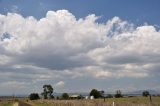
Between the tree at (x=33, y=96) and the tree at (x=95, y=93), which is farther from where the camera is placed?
the tree at (x=33, y=96)

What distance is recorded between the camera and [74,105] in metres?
55.8

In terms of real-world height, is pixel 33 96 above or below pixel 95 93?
below

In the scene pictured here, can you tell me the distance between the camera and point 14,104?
42.3m

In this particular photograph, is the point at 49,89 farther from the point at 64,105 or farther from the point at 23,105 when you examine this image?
the point at 23,105

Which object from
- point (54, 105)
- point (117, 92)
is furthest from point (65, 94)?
point (54, 105)

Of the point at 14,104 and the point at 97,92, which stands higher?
the point at 97,92

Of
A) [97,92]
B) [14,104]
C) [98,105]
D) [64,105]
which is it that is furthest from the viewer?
[97,92]

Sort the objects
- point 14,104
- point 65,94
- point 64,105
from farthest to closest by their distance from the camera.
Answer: point 65,94, point 64,105, point 14,104

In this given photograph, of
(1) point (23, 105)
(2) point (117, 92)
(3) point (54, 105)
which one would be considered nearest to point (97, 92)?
(2) point (117, 92)

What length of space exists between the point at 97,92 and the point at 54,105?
6653cm

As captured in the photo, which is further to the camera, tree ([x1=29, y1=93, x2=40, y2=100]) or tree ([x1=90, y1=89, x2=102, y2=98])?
tree ([x1=29, y1=93, x2=40, y2=100])

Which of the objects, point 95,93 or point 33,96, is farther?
point 33,96

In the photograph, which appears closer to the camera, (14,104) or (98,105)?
(14,104)

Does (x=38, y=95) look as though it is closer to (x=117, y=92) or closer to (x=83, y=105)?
(x=117, y=92)
